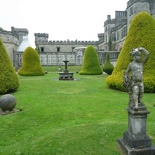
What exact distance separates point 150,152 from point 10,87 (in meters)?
10.9

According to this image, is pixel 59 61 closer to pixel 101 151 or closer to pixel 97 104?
pixel 97 104

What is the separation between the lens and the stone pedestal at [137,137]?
16.4 ft

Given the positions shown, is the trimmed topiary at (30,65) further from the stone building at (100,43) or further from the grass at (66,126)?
the stone building at (100,43)

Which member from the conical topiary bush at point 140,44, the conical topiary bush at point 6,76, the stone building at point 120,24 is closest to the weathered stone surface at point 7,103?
the conical topiary bush at point 6,76

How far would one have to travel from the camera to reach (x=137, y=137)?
16.8 feet

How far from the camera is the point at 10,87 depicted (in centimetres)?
1381

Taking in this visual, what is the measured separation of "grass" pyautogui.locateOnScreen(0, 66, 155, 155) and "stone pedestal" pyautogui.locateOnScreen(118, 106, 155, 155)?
433 mm

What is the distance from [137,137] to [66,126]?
304 cm

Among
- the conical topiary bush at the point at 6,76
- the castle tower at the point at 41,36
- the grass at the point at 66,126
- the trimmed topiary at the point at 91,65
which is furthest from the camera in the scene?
the castle tower at the point at 41,36

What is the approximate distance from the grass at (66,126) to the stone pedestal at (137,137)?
43cm

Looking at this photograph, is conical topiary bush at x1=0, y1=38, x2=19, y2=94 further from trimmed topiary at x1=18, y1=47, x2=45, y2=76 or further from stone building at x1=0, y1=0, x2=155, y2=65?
stone building at x1=0, y1=0, x2=155, y2=65

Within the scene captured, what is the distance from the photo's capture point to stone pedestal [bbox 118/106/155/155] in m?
5.01

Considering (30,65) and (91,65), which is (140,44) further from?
(30,65)

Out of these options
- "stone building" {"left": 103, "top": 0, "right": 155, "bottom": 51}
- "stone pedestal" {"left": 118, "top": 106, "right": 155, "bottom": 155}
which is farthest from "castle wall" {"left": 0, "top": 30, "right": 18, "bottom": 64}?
"stone pedestal" {"left": 118, "top": 106, "right": 155, "bottom": 155}
